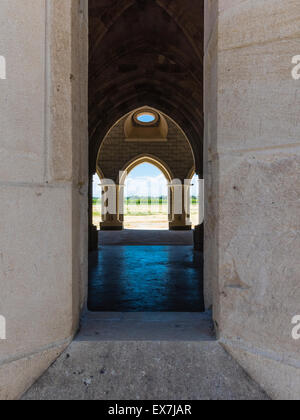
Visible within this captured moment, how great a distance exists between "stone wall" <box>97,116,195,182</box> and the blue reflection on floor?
8.85 meters

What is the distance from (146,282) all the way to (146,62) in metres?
4.83

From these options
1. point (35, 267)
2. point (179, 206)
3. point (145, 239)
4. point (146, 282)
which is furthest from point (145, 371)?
point (179, 206)

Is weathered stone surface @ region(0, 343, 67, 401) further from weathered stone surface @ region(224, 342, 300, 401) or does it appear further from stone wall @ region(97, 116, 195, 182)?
stone wall @ region(97, 116, 195, 182)

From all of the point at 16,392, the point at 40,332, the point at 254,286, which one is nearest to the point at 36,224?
the point at 40,332

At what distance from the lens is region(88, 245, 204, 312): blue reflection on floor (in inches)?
109

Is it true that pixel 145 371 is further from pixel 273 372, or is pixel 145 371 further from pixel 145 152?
pixel 145 152

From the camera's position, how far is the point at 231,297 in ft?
4.25

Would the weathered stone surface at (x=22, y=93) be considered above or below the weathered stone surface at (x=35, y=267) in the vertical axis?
above

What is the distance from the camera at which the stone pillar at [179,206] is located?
13.6m

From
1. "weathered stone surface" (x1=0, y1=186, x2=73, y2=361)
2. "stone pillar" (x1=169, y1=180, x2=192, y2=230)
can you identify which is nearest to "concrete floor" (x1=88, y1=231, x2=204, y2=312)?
"weathered stone surface" (x1=0, y1=186, x2=73, y2=361)

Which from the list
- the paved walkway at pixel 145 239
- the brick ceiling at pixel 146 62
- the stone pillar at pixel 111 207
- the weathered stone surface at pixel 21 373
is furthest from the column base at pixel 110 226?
the weathered stone surface at pixel 21 373

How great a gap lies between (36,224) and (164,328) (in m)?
0.85

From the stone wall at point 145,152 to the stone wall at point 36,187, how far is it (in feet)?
42.7

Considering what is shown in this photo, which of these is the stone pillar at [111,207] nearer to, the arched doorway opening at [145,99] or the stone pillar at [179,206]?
the stone pillar at [179,206]
